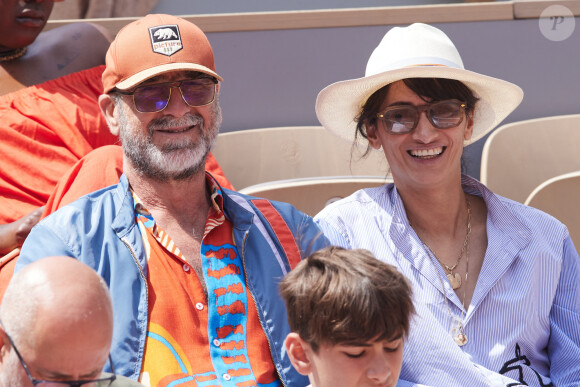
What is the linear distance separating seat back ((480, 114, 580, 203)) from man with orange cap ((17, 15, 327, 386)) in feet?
4.65

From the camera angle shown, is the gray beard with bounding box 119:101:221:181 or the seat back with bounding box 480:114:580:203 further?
the seat back with bounding box 480:114:580:203

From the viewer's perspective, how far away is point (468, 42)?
385 cm

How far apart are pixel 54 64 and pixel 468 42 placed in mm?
1845

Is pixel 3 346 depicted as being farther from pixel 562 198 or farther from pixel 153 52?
pixel 562 198

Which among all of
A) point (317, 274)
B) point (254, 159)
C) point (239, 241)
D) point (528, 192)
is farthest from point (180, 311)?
point (528, 192)

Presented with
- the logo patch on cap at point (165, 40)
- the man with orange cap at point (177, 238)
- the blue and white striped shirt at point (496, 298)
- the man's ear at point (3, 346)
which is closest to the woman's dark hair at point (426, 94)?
the blue and white striped shirt at point (496, 298)

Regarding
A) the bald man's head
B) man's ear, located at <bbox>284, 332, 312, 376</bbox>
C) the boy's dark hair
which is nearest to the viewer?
the bald man's head

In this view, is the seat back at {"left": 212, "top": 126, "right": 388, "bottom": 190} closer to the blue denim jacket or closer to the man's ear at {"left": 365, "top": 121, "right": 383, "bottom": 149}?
the man's ear at {"left": 365, "top": 121, "right": 383, "bottom": 149}

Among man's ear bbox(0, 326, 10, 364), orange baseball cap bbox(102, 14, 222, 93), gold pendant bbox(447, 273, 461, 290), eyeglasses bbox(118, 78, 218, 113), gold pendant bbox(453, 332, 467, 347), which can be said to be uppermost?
orange baseball cap bbox(102, 14, 222, 93)

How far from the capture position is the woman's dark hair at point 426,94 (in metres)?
2.48

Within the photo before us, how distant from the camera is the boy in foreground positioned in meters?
1.77

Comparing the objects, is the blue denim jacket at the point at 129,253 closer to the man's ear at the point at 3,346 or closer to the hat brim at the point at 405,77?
the hat brim at the point at 405,77

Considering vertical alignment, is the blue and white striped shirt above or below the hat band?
below

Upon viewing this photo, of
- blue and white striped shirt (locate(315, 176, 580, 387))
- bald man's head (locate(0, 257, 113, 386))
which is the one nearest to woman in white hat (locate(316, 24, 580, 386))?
blue and white striped shirt (locate(315, 176, 580, 387))
